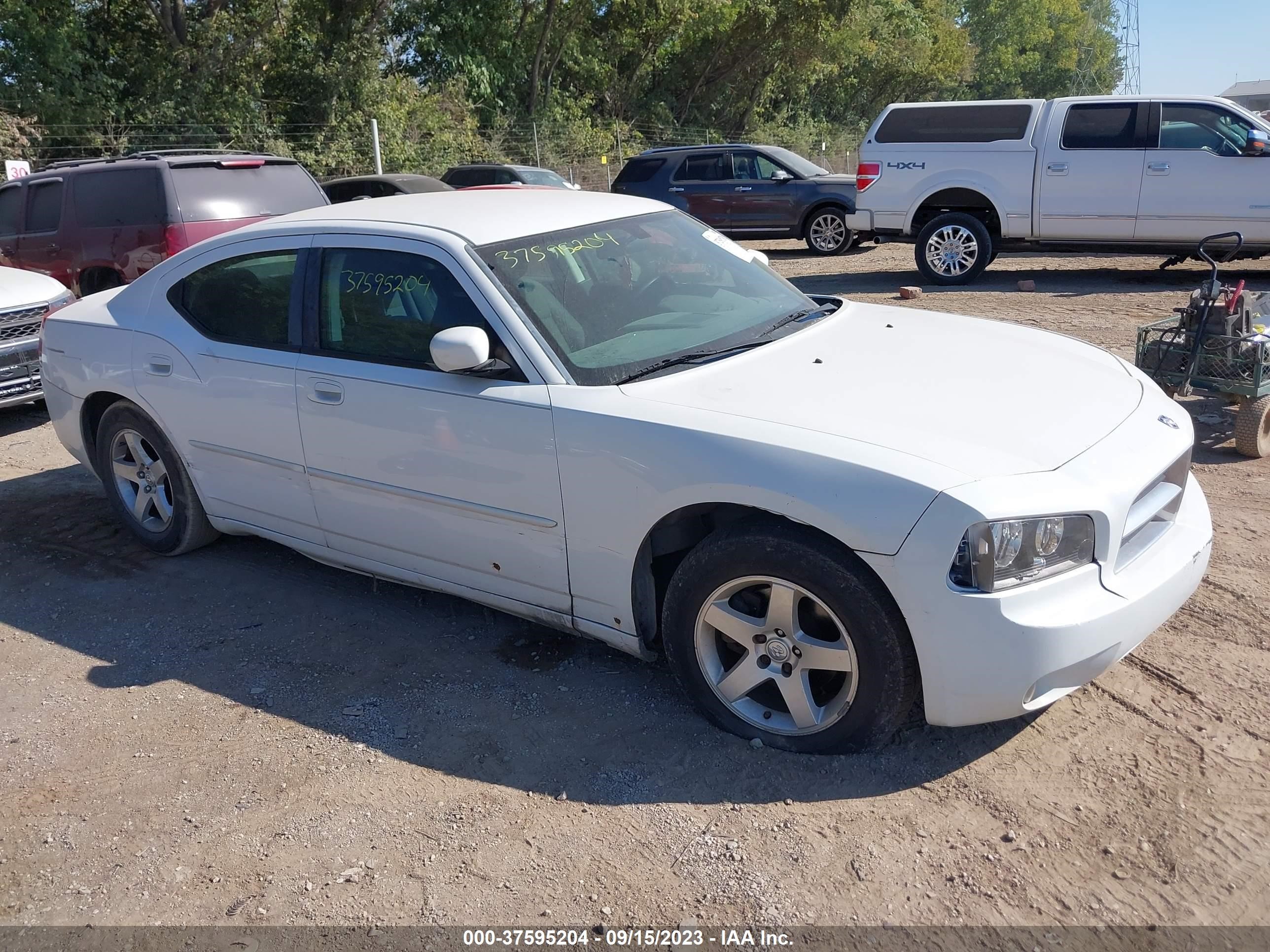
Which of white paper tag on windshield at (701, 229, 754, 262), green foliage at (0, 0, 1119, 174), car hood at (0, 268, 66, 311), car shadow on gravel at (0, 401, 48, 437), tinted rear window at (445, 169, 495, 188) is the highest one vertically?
green foliage at (0, 0, 1119, 174)

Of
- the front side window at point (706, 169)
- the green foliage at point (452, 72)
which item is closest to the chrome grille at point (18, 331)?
the front side window at point (706, 169)

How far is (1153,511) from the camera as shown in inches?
132

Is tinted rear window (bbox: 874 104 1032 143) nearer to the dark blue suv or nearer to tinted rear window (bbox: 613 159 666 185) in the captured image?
the dark blue suv

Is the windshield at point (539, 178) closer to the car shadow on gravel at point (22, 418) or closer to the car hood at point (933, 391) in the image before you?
the car shadow on gravel at point (22, 418)

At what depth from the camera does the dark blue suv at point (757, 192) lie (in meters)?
16.0

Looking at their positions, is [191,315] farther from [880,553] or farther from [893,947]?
[893,947]

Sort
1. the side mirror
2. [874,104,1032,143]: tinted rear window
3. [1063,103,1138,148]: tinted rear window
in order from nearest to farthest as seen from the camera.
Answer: the side mirror
[1063,103,1138,148]: tinted rear window
[874,104,1032,143]: tinted rear window

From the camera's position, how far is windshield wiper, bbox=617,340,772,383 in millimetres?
3686

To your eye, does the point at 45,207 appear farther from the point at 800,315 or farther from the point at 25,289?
the point at 800,315

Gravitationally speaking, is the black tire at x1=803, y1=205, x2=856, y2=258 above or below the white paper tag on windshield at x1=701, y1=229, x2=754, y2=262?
below

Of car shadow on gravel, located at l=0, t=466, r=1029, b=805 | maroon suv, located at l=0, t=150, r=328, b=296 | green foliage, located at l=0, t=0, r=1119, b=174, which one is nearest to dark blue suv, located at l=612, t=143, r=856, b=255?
maroon suv, located at l=0, t=150, r=328, b=296

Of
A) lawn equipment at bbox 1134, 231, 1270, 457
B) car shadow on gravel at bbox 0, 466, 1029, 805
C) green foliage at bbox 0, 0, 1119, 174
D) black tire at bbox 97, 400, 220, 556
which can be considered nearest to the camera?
car shadow on gravel at bbox 0, 466, 1029, 805

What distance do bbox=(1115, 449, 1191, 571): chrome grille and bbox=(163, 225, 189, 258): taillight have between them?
26.4ft

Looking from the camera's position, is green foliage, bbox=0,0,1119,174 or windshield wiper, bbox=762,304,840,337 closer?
windshield wiper, bbox=762,304,840,337
